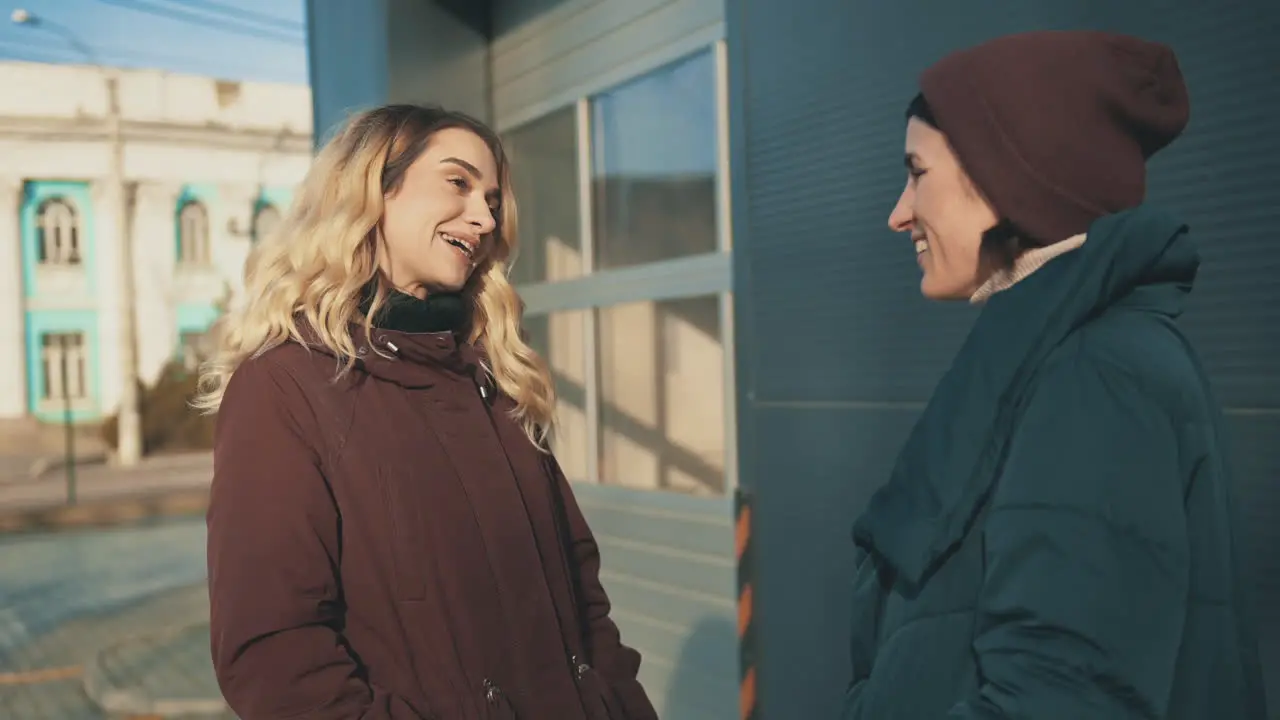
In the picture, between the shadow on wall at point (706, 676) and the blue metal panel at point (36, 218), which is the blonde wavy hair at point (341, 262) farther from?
the blue metal panel at point (36, 218)

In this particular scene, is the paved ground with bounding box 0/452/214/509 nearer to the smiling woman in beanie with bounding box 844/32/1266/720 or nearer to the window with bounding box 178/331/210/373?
the window with bounding box 178/331/210/373

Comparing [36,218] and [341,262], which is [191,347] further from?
[341,262]

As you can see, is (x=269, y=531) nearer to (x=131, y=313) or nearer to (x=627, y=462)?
(x=627, y=462)

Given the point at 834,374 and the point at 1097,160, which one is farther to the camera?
the point at 834,374

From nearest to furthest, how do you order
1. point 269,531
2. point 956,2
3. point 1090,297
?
point 1090,297, point 269,531, point 956,2

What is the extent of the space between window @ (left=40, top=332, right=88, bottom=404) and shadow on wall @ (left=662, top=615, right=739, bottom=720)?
2819 cm

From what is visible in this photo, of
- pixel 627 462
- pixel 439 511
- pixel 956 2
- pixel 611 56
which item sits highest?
pixel 611 56

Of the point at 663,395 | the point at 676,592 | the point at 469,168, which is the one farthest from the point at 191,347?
the point at 469,168

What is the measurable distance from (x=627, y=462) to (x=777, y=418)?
1940 millimetres

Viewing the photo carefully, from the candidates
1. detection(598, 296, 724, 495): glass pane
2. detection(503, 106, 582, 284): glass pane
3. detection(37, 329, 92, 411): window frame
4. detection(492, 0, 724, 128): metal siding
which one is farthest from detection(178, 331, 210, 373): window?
detection(598, 296, 724, 495): glass pane

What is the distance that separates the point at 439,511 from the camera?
1621 mm

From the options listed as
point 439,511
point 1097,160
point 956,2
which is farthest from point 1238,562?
point 956,2

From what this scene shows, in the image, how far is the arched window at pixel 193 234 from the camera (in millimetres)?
29297

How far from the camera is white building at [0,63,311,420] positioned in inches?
1078
